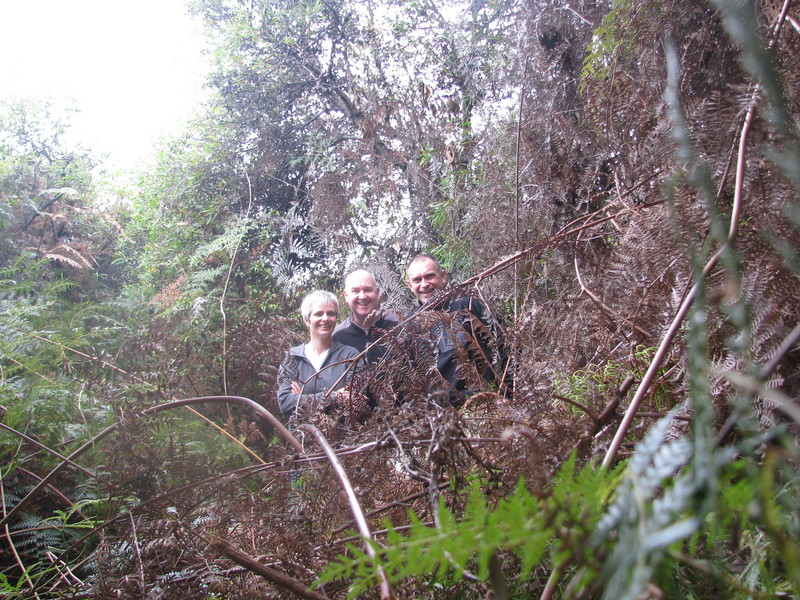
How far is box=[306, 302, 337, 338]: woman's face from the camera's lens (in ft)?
8.96

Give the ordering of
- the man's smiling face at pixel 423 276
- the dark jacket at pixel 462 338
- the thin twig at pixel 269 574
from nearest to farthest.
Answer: the thin twig at pixel 269 574 → the dark jacket at pixel 462 338 → the man's smiling face at pixel 423 276

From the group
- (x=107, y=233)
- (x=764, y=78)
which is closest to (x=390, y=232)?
(x=107, y=233)

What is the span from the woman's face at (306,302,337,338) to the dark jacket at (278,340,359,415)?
3.2 inches

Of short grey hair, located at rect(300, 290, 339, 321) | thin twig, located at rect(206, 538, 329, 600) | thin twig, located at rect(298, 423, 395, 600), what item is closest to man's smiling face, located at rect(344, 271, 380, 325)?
short grey hair, located at rect(300, 290, 339, 321)

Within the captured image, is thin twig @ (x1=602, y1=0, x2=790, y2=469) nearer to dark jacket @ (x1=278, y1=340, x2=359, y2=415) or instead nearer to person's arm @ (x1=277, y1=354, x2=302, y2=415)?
dark jacket @ (x1=278, y1=340, x2=359, y2=415)

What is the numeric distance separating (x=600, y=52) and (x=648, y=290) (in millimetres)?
1100

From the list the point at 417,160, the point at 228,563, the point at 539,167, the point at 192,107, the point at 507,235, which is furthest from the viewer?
the point at 192,107

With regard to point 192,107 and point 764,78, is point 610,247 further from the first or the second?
point 192,107

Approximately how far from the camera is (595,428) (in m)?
0.80

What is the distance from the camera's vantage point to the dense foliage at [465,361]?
13.8 inches

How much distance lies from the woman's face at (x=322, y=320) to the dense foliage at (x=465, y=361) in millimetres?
292

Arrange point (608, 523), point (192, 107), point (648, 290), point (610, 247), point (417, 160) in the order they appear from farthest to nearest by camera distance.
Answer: point (192, 107)
point (417, 160)
point (610, 247)
point (648, 290)
point (608, 523)

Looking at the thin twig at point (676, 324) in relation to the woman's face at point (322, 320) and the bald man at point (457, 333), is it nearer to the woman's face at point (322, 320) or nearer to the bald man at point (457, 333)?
the bald man at point (457, 333)

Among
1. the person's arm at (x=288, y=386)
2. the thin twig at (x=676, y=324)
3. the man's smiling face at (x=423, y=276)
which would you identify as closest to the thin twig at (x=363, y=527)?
the thin twig at (x=676, y=324)
